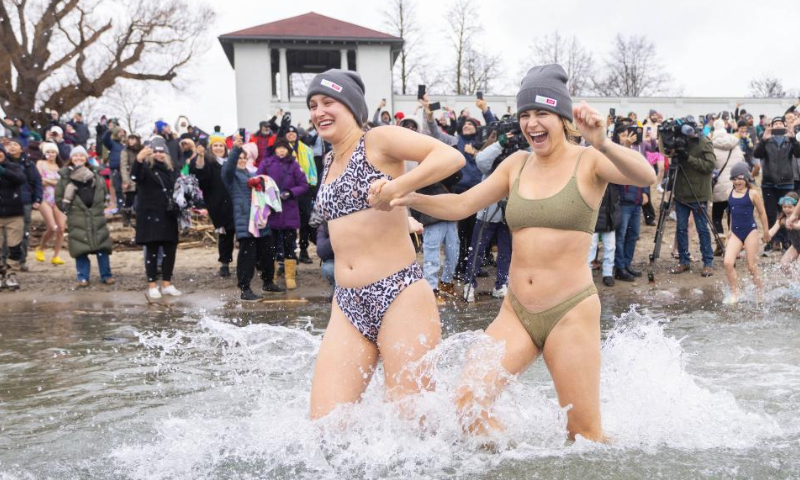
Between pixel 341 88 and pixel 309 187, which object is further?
pixel 309 187

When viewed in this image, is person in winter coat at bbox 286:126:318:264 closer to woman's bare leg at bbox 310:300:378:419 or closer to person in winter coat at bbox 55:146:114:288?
person in winter coat at bbox 55:146:114:288

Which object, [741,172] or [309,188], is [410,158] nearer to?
[741,172]

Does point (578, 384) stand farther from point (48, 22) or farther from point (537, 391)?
point (48, 22)

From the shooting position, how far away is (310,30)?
128ft

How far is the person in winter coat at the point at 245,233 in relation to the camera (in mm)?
9703

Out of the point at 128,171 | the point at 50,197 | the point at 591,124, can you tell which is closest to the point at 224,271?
the point at 50,197

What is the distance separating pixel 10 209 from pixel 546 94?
958 centimetres

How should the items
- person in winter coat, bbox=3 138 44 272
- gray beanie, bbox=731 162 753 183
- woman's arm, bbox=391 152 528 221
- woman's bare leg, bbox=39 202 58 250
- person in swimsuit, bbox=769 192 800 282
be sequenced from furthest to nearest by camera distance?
woman's bare leg, bbox=39 202 58 250, person in winter coat, bbox=3 138 44 272, gray beanie, bbox=731 162 753 183, person in swimsuit, bbox=769 192 800 282, woman's arm, bbox=391 152 528 221

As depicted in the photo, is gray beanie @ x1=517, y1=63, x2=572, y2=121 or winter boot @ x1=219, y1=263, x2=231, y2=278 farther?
winter boot @ x1=219, y1=263, x2=231, y2=278

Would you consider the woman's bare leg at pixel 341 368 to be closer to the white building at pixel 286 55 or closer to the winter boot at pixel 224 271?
the winter boot at pixel 224 271

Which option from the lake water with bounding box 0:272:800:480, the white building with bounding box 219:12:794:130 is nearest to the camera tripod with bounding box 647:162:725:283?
the lake water with bounding box 0:272:800:480

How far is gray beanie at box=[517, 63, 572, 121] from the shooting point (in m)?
3.52

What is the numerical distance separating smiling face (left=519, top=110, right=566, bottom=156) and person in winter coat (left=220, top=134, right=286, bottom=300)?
653 centimetres

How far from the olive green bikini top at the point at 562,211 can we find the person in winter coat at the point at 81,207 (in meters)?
8.24
